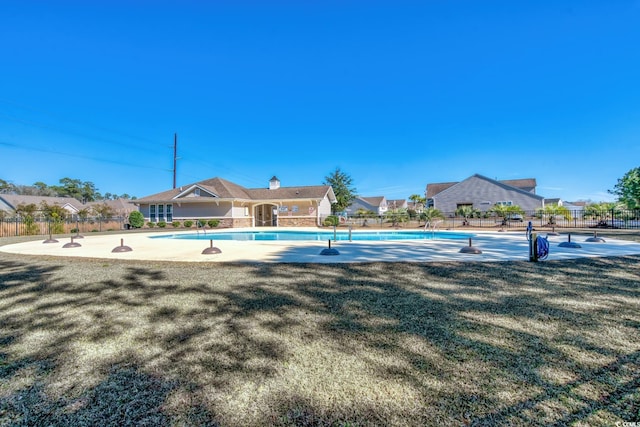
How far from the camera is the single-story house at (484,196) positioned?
33656 mm

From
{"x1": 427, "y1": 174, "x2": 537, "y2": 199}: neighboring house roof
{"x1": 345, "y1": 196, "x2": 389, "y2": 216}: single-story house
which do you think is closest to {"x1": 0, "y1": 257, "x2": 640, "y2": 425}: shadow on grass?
{"x1": 427, "y1": 174, "x2": 537, "y2": 199}: neighboring house roof

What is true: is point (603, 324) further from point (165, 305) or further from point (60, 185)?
point (60, 185)

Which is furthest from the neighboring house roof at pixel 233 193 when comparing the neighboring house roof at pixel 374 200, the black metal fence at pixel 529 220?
the neighboring house roof at pixel 374 200

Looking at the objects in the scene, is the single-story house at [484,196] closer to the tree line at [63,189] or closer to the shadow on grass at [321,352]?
the shadow on grass at [321,352]

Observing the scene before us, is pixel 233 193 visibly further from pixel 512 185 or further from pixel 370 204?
pixel 370 204

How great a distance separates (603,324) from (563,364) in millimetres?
1402

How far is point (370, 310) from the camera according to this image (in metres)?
3.66

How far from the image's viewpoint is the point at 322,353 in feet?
8.40

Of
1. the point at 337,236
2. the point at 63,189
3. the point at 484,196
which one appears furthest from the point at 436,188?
the point at 63,189

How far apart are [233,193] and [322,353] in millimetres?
25482

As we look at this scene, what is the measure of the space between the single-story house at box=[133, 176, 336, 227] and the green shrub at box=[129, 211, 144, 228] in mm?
2031

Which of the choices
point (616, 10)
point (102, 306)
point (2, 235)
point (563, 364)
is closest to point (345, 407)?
point (563, 364)

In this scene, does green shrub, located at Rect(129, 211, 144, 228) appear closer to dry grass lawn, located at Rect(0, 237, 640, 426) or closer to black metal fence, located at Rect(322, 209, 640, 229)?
black metal fence, located at Rect(322, 209, 640, 229)

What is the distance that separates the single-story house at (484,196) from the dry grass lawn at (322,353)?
Result: 3364 centimetres
